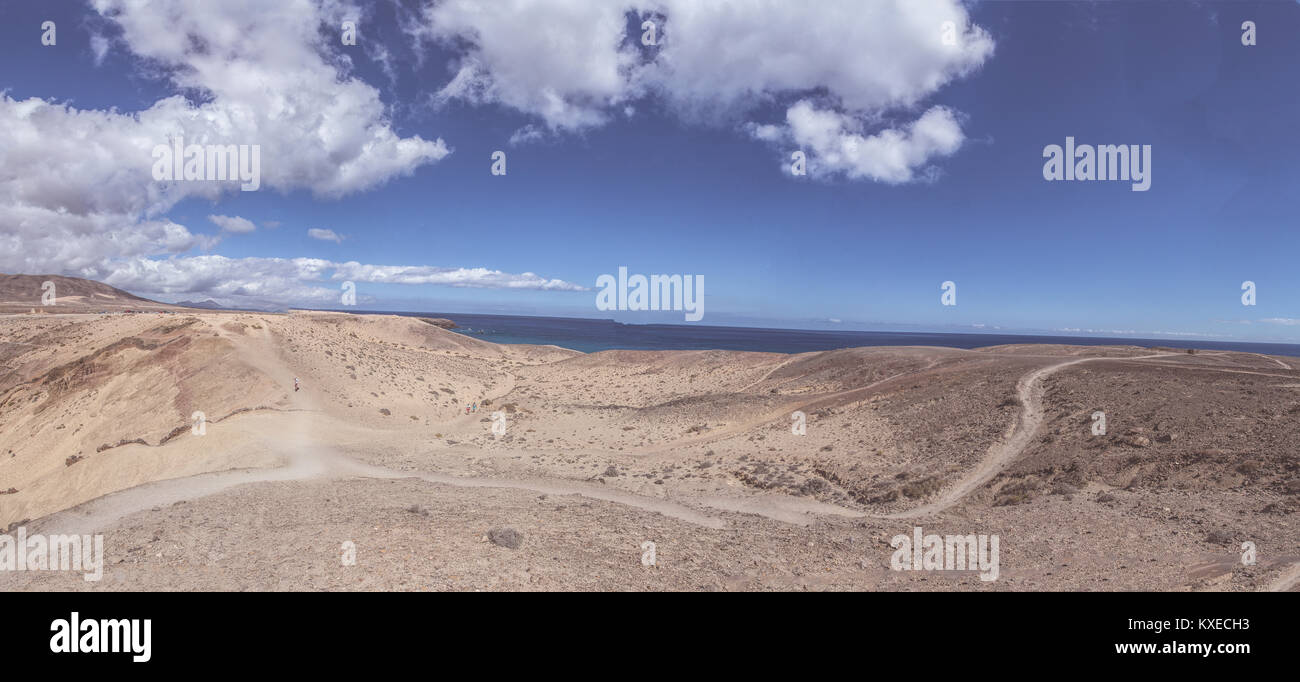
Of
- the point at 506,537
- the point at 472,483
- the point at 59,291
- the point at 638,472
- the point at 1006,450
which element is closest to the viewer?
the point at 506,537

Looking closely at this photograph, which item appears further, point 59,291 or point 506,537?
point 59,291

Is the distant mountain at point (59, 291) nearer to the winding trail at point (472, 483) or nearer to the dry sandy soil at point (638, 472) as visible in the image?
the dry sandy soil at point (638, 472)

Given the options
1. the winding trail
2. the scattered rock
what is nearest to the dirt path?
the winding trail

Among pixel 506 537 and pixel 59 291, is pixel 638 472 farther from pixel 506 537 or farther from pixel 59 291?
→ pixel 59 291

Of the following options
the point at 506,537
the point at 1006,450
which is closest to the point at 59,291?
the point at 506,537

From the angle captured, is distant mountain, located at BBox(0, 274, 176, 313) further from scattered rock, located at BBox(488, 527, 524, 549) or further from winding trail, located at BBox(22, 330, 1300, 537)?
scattered rock, located at BBox(488, 527, 524, 549)

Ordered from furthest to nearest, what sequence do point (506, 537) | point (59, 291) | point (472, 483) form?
point (59, 291) → point (472, 483) → point (506, 537)

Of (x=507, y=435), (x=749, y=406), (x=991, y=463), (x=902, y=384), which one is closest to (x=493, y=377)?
(x=507, y=435)

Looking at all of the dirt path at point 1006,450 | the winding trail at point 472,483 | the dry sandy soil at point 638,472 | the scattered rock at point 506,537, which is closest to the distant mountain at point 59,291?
the dry sandy soil at point 638,472

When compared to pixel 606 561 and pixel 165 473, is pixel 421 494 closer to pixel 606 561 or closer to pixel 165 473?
pixel 606 561
